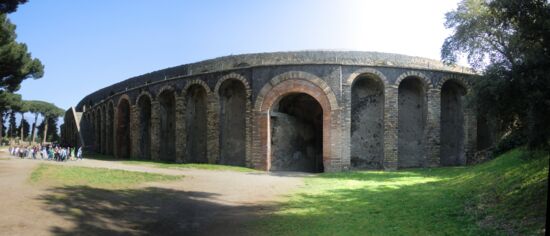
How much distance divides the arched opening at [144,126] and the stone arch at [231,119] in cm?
691

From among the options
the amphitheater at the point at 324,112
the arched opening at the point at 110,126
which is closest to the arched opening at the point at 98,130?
the arched opening at the point at 110,126

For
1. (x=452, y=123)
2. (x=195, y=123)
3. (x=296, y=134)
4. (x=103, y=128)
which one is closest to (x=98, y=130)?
(x=103, y=128)

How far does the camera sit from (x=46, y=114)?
5606 centimetres

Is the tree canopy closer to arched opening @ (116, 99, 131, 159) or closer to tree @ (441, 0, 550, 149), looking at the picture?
arched opening @ (116, 99, 131, 159)

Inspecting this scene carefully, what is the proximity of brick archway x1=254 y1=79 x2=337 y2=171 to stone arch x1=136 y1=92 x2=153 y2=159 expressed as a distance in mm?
9191

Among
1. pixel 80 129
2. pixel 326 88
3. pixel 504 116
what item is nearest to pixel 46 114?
pixel 80 129

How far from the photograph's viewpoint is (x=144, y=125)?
24719mm

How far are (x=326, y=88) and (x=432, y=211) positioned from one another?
10.0 metres

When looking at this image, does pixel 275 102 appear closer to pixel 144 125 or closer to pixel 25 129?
pixel 144 125

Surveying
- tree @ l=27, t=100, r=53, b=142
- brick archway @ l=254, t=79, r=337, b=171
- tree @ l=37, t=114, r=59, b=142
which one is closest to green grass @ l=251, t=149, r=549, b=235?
brick archway @ l=254, t=79, r=337, b=171

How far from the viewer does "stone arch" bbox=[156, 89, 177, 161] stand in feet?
74.6

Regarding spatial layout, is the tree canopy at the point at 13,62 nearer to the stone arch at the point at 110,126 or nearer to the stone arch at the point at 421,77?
the stone arch at the point at 110,126

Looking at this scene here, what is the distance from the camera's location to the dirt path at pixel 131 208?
6.88m

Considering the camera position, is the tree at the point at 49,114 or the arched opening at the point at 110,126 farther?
the tree at the point at 49,114
